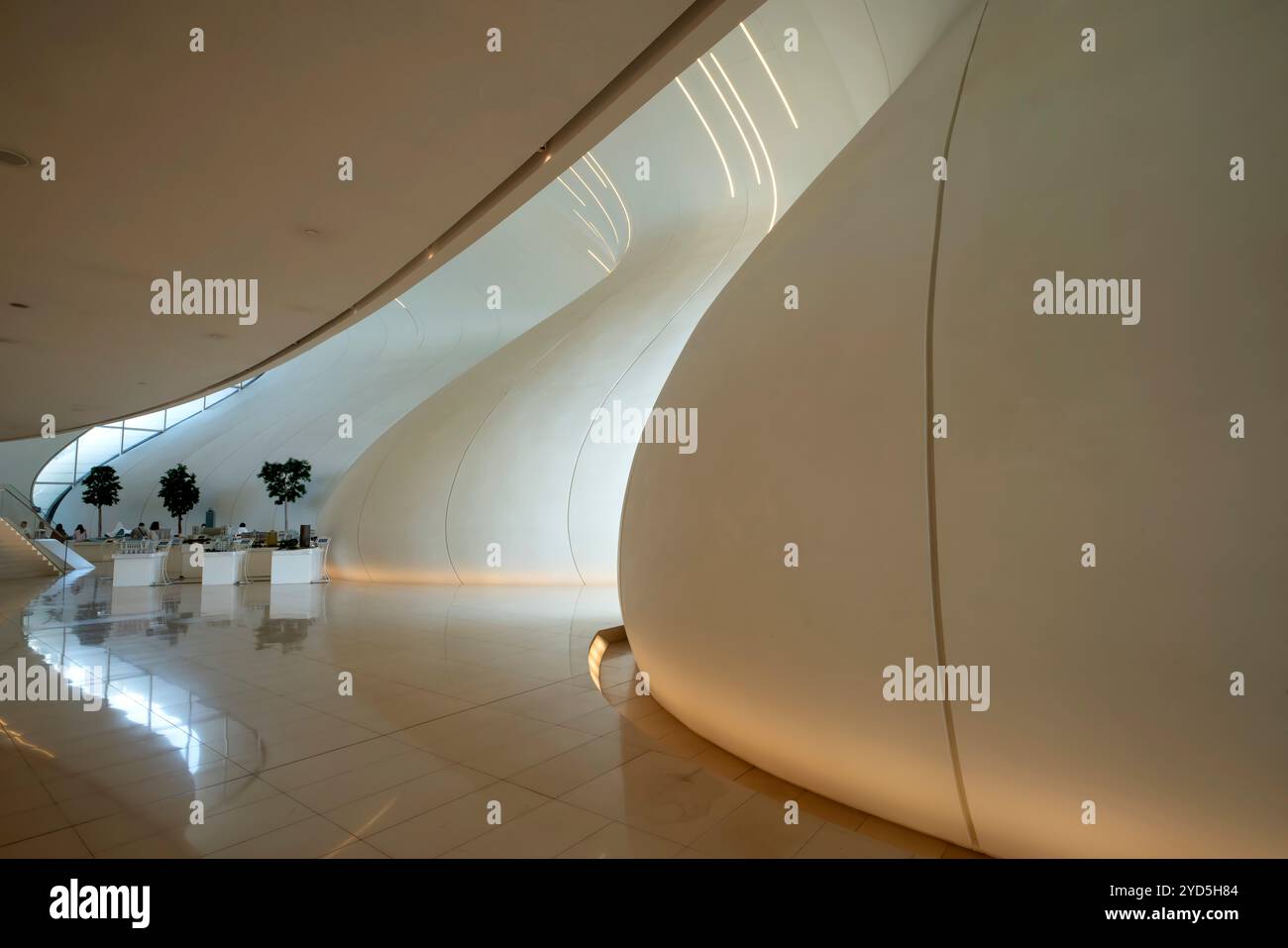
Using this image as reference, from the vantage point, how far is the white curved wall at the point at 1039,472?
3.43 m

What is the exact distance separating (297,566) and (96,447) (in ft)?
110

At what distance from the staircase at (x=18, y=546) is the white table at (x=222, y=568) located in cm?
834

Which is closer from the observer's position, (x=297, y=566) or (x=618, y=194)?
(x=618, y=194)

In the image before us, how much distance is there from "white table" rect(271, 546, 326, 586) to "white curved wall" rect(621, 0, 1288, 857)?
18.1 m

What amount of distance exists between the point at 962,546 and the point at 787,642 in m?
1.44

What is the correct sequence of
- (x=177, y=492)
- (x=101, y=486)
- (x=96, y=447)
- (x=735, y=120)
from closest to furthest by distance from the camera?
(x=735, y=120) < (x=177, y=492) < (x=101, y=486) < (x=96, y=447)

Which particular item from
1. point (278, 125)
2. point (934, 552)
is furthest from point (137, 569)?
point (934, 552)

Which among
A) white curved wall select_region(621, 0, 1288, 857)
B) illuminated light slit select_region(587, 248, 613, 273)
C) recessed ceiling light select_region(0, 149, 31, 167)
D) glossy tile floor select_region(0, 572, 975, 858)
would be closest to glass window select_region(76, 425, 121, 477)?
illuminated light slit select_region(587, 248, 613, 273)

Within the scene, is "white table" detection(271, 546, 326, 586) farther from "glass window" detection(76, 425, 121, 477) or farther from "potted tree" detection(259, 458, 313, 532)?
"glass window" detection(76, 425, 121, 477)

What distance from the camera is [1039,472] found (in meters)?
3.89

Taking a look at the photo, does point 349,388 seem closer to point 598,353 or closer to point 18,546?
point 18,546

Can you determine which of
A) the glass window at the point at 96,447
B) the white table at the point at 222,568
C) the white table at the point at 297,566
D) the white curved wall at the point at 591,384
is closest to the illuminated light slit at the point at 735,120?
the white curved wall at the point at 591,384

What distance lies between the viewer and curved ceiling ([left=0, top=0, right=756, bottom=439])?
175 inches

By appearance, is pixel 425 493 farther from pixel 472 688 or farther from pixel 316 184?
pixel 316 184
